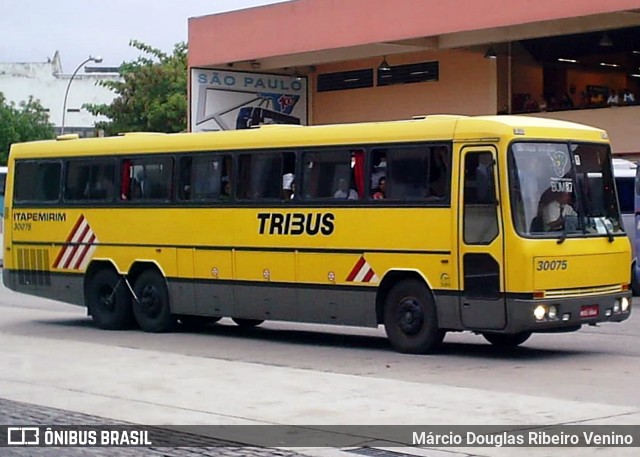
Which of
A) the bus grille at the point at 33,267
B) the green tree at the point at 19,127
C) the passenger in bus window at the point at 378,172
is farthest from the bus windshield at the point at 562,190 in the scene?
the green tree at the point at 19,127

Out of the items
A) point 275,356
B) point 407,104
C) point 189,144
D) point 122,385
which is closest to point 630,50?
point 407,104

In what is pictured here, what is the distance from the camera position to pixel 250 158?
58.4 feet

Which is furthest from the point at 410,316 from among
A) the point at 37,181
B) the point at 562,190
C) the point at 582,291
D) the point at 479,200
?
the point at 37,181

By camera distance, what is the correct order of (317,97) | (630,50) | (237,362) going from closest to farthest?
(237,362) < (630,50) < (317,97)

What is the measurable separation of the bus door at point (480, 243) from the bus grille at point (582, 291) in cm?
59

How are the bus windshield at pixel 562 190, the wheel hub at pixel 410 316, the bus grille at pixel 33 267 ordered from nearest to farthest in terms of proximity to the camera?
the bus windshield at pixel 562 190 < the wheel hub at pixel 410 316 < the bus grille at pixel 33 267

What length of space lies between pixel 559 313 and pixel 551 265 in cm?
58

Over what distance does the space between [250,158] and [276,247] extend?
139 cm

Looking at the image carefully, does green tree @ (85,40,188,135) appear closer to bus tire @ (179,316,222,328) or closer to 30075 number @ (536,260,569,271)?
bus tire @ (179,316,222,328)

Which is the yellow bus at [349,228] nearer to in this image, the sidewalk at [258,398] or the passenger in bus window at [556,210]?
the passenger in bus window at [556,210]

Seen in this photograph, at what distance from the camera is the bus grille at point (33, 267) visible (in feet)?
67.7

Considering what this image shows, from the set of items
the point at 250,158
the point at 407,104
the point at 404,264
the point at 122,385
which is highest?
the point at 407,104

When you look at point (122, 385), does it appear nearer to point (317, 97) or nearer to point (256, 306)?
point (256, 306)

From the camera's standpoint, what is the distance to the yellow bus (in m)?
15.0
